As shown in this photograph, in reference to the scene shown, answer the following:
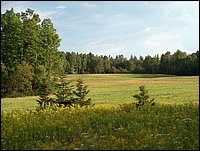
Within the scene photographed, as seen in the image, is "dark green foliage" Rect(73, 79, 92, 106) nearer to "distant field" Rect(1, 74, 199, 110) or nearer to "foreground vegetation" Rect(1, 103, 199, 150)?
"distant field" Rect(1, 74, 199, 110)

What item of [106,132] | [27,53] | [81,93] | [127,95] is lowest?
[127,95]

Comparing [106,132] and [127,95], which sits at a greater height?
[106,132]

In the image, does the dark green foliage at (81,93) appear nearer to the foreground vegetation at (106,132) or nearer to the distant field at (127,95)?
the distant field at (127,95)

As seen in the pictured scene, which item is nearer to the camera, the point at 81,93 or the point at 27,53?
the point at 81,93

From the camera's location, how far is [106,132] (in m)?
7.93

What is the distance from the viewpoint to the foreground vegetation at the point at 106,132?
679cm

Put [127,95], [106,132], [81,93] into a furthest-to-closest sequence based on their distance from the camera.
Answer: [127,95] → [81,93] → [106,132]

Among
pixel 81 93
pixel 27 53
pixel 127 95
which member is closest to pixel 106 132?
pixel 81 93

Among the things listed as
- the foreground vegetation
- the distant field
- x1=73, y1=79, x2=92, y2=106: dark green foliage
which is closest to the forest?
the distant field

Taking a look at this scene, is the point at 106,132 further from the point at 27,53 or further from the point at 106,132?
the point at 27,53

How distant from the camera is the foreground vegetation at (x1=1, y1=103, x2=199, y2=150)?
679 centimetres

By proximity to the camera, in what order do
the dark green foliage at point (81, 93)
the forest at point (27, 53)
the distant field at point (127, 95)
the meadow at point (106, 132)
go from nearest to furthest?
1. the meadow at point (106, 132)
2. the dark green foliage at point (81, 93)
3. the distant field at point (127, 95)
4. the forest at point (27, 53)

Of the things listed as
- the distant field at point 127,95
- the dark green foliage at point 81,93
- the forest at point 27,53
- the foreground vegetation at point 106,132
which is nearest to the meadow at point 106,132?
the foreground vegetation at point 106,132

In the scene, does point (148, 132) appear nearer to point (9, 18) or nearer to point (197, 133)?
point (197, 133)
